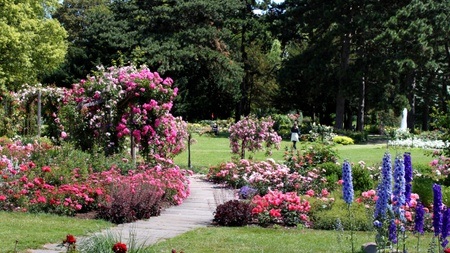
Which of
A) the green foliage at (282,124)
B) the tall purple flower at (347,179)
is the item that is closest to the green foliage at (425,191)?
the tall purple flower at (347,179)

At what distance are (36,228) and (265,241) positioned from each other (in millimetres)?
3299

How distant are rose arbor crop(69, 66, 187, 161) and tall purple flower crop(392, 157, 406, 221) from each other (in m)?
11.4

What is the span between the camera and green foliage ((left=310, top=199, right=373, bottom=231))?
9398 millimetres

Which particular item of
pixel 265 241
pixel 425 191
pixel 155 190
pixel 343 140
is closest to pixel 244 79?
pixel 343 140

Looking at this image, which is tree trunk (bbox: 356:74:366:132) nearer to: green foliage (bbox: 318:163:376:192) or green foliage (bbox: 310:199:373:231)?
green foliage (bbox: 318:163:376:192)

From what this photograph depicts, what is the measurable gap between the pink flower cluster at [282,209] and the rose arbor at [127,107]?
6367 mm

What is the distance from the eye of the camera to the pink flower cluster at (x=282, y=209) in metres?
9.84

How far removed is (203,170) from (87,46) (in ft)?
104

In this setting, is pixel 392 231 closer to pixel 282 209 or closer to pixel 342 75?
pixel 282 209

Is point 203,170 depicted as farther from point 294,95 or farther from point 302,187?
point 294,95

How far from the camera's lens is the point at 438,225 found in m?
4.38

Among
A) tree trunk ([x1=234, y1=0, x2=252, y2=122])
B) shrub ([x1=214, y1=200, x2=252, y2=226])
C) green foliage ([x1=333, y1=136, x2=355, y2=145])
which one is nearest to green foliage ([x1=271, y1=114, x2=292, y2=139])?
green foliage ([x1=333, y1=136, x2=355, y2=145])

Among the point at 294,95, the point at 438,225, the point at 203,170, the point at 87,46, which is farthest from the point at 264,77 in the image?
the point at 438,225

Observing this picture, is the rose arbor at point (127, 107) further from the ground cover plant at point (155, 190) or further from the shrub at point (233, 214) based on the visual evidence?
the shrub at point (233, 214)
